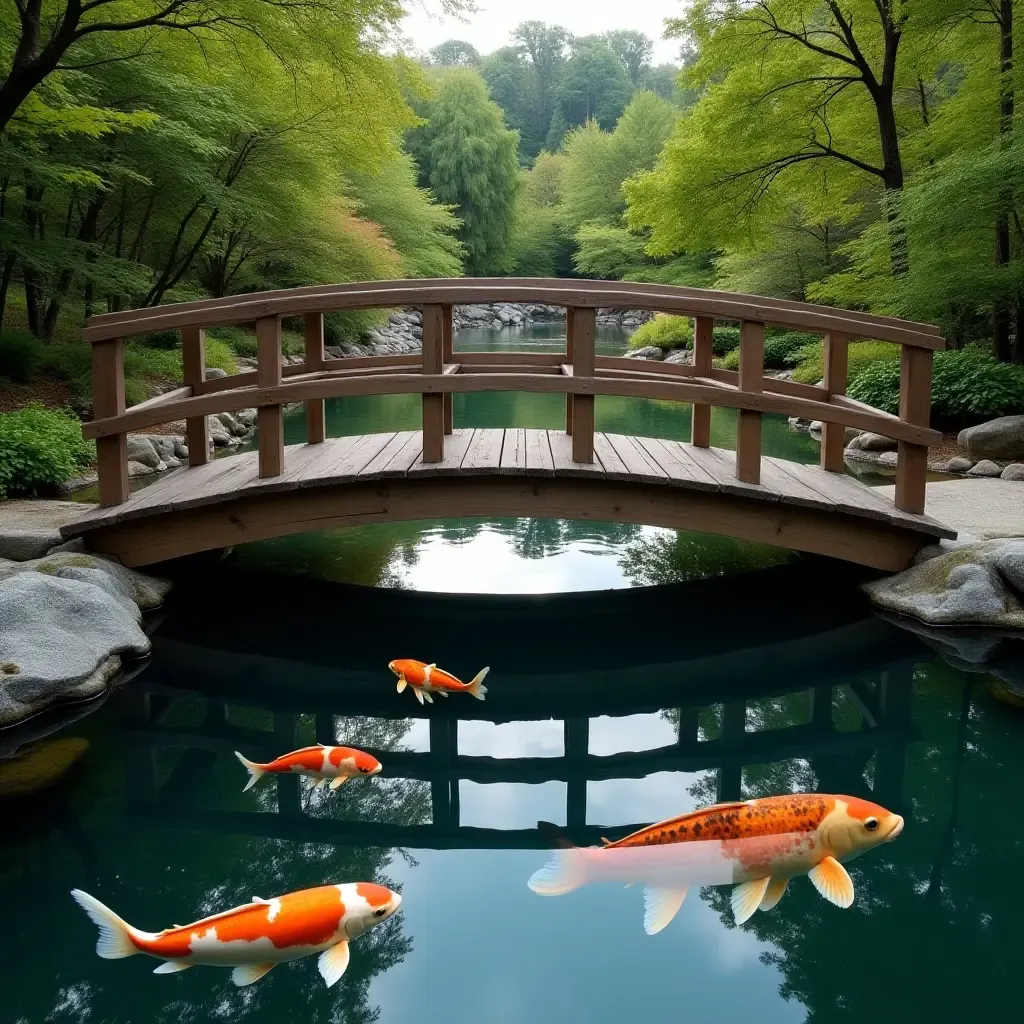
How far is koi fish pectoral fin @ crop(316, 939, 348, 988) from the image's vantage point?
2.45 metres

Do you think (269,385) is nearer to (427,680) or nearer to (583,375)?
(583,375)

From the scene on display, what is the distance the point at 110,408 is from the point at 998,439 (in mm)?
8608

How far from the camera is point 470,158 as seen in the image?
41781 millimetres

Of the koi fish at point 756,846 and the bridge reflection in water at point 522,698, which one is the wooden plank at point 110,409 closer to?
the bridge reflection in water at point 522,698

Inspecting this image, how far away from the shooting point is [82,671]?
470 cm

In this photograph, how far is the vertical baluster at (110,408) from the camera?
596 centimetres

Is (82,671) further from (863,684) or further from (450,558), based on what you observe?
(863,684)

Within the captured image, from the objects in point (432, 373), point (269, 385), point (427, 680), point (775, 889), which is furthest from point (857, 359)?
point (775, 889)

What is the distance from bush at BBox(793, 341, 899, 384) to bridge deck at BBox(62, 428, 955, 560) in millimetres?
7628

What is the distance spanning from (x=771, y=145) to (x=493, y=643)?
10957 millimetres

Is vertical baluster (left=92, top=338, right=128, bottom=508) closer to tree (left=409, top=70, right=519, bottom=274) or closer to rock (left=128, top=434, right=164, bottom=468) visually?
rock (left=128, top=434, right=164, bottom=468)

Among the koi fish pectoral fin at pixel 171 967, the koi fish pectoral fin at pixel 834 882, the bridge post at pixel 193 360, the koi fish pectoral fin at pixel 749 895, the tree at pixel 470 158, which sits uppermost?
the tree at pixel 470 158

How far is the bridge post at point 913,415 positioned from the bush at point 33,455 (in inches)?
246

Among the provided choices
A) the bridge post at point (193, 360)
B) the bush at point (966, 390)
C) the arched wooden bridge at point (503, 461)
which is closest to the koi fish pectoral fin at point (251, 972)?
the arched wooden bridge at point (503, 461)
